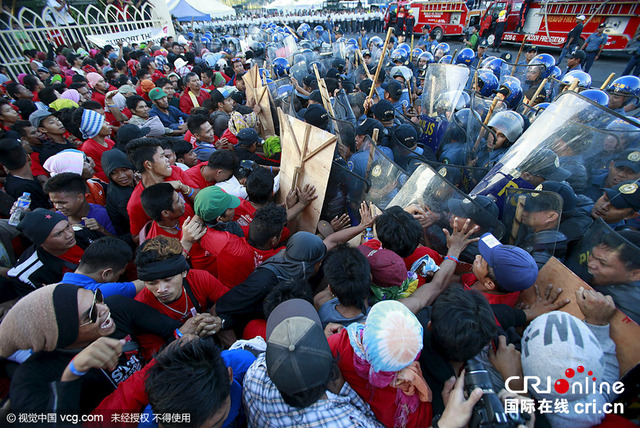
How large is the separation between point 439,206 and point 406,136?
5.68 ft

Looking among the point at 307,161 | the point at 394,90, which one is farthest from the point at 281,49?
the point at 307,161

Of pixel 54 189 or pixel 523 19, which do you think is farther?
pixel 523 19

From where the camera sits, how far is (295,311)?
4.38 ft

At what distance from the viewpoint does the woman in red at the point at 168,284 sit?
5.59ft

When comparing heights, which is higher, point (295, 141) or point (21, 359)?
point (295, 141)

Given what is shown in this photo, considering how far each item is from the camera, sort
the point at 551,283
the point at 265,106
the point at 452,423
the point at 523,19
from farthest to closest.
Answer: the point at 523,19 → the point at 265,106 → the point at 551,283 → the point at 452,423

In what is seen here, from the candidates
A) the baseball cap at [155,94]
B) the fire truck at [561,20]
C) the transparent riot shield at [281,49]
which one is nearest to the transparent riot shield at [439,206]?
the baseball cap at [155,94]

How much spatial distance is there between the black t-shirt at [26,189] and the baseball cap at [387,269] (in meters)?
3.76

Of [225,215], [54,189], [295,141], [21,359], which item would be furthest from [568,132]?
[54,189]

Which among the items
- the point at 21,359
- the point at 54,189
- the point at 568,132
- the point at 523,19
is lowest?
the point at 21,359

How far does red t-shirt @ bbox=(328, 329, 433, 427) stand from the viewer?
1.37m

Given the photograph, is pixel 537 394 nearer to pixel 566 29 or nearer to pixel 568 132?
pixel 568 132

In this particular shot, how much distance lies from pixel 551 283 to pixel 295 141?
8.08 ft

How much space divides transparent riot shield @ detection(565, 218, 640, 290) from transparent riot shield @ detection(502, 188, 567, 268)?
17 cm
